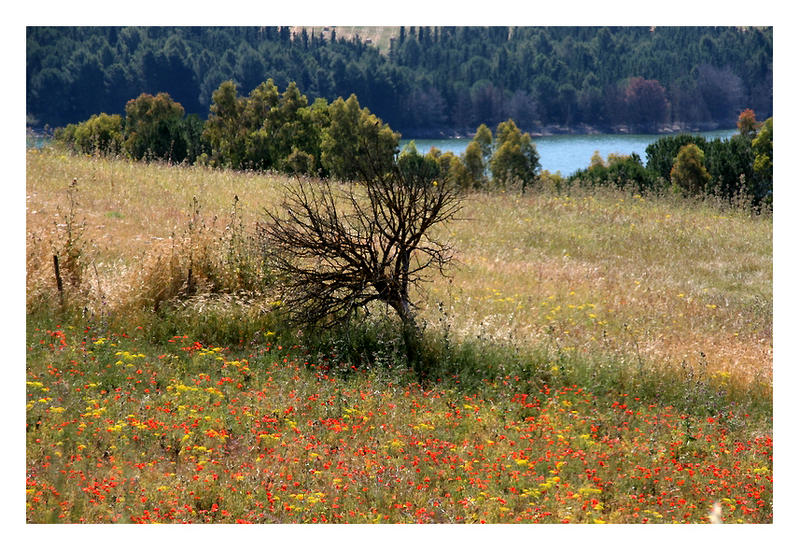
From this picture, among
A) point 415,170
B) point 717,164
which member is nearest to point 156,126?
point 717,164

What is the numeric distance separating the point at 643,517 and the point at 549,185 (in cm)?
1821

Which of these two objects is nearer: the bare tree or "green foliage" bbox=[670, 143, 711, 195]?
the bare tree

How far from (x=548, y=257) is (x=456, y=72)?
67721 millimetres

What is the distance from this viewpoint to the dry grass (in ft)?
35.0

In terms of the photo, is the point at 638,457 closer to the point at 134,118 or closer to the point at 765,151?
Answer: the point at 765,151

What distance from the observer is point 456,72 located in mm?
81188

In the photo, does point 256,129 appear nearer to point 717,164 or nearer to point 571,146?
point 717,164

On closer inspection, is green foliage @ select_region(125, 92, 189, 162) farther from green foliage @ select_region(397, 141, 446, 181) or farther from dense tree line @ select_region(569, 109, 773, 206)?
green foliage @ select_region(397, 141, 446, 181)

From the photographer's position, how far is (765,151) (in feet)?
115

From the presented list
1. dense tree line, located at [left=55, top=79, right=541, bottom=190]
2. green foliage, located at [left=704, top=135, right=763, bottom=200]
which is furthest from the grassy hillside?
dense tree line, located at [left=55, top=79, right=541, bottom=190]

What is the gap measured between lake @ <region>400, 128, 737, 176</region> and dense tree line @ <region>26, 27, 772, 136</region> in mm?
1964

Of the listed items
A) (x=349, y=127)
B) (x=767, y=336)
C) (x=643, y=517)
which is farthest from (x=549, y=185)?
(x=349, y=127)

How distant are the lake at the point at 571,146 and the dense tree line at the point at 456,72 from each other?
6.44ft

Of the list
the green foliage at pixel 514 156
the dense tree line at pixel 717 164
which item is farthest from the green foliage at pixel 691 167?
the green foliage at pixel 514 156
